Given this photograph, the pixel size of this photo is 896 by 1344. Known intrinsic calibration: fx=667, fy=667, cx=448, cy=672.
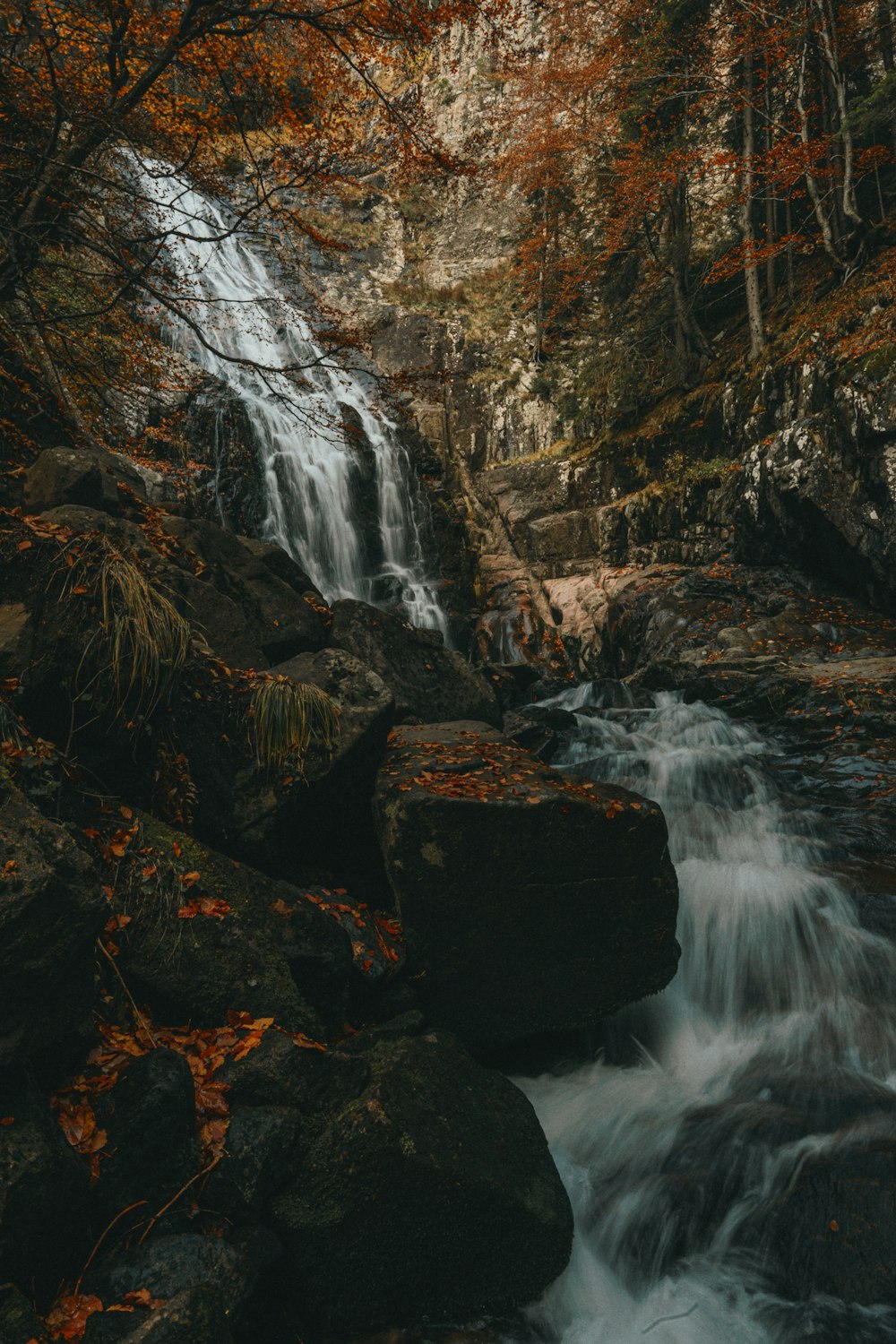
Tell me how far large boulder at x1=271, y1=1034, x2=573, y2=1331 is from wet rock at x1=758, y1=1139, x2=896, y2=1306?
104 cm

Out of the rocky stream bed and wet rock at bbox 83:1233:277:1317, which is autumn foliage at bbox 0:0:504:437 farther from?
wet rock at bbox 83:1233:277:1317

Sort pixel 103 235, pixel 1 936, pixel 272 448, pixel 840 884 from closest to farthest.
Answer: pixel 1 936, pixel 103 235, pixel 840 884, pixel 272 448

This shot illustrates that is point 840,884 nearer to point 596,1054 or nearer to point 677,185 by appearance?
point 596,1054

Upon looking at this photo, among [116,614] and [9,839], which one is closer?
[9,839]

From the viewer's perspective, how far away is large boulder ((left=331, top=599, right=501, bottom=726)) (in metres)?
7.38

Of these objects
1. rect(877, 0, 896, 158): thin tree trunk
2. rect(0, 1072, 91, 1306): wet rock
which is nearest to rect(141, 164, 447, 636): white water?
rect(0, 1072, 91, 1306): wet rock

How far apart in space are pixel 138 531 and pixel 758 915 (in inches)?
239

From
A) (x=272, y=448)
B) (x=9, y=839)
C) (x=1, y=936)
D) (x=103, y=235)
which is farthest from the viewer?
(x=272, y=448)

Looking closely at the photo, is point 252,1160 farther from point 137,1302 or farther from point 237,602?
point 237,602

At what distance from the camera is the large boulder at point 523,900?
14.3 feet

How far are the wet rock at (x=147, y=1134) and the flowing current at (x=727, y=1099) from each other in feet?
6.16

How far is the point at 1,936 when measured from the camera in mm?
2387

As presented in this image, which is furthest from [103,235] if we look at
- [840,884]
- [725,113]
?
[725,113]

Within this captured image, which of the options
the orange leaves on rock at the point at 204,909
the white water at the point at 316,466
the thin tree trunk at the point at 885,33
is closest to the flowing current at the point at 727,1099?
the orange leaves on rock at the point at 204,909
